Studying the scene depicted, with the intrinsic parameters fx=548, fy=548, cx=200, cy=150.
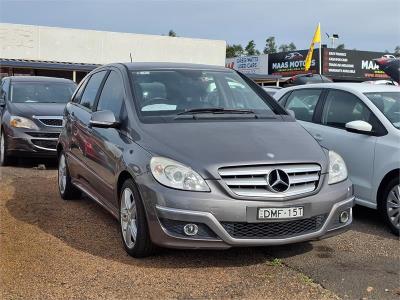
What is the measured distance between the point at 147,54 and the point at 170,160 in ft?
102

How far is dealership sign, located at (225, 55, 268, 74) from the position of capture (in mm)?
41125

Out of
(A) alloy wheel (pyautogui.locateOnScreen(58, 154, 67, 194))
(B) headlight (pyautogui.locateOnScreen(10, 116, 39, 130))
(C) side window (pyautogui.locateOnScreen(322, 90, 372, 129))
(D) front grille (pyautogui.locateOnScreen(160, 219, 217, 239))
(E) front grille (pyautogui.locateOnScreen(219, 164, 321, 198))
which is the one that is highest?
(C) side window (pyautogui.locateOnScreen(322, 90, 372, 129))

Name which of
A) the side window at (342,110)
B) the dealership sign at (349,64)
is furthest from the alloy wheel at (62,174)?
the dealership sign at (349,64)

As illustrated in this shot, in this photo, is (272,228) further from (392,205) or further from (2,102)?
(2,102)

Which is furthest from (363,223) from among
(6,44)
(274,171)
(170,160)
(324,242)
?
(6,44)

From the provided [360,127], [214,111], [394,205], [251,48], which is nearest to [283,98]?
[360,127]

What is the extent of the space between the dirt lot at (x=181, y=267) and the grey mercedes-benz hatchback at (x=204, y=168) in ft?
0.83

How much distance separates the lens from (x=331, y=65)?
125 feet

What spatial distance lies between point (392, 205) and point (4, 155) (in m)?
6.84

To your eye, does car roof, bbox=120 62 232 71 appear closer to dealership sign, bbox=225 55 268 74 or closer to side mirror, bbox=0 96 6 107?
side mirror, bbox=0 96 6 107

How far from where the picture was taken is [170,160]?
4.23 meters

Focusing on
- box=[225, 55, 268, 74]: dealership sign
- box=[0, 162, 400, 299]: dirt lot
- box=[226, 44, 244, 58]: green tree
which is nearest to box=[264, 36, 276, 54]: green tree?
box=[226, 44, 244, 58]: green tree

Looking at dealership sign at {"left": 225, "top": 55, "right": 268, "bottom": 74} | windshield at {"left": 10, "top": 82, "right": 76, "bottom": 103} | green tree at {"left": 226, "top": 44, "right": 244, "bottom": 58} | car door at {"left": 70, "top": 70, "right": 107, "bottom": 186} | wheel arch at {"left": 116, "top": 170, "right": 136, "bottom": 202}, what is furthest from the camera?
green tree at {"left": 226, "top": 44, "right": 244, "bottom": 58}

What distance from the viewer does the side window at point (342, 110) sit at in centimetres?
618
